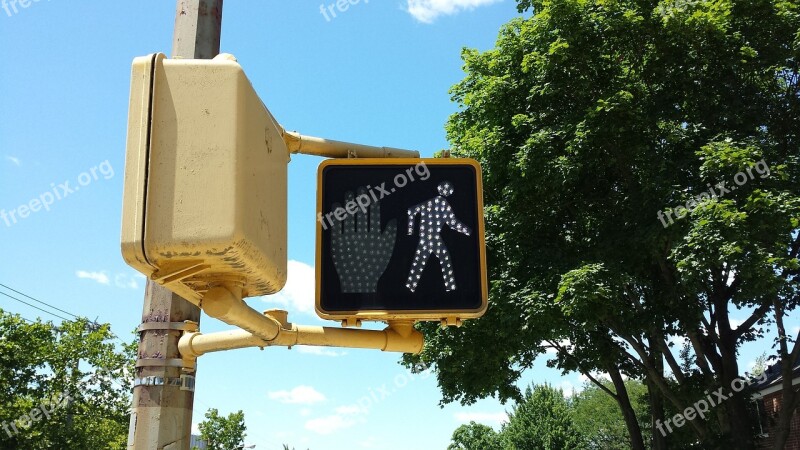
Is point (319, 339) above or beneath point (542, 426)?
beneath

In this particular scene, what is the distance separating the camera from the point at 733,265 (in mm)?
15141

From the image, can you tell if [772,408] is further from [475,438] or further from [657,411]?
[475,438]

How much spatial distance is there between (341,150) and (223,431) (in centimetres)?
5173

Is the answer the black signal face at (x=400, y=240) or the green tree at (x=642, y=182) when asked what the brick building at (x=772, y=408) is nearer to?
the green tree at (x=642, y=182)

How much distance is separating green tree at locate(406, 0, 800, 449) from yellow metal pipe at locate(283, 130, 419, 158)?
14.3m

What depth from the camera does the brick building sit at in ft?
81.6

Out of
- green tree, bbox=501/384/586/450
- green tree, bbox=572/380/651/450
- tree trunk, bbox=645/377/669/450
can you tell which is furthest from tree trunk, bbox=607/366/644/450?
green tree, bbox=572/380/651/450

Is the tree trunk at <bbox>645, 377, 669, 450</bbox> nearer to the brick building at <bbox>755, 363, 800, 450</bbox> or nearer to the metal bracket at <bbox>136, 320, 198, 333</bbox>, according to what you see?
the brick building at <bbox>755, 363, 800, 450</bbox>

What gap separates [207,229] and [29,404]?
1192 inches

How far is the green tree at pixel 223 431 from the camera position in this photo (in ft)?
165

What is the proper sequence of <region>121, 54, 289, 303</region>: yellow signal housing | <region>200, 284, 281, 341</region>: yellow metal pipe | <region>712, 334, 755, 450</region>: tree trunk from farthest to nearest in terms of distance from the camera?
<region>712, 334, 755, 450</region>: tree trunk < <region>200, 284, 281, 341</region>: yellow metal pipe < <region>121, 54, 289, 303</region>: yellow signal housing

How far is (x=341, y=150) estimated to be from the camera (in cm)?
237

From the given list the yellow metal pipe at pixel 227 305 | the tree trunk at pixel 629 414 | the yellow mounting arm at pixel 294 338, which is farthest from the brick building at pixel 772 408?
the yellow metal pipe at pixel 227 305

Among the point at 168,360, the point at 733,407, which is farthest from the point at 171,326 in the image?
the point at 733,407
